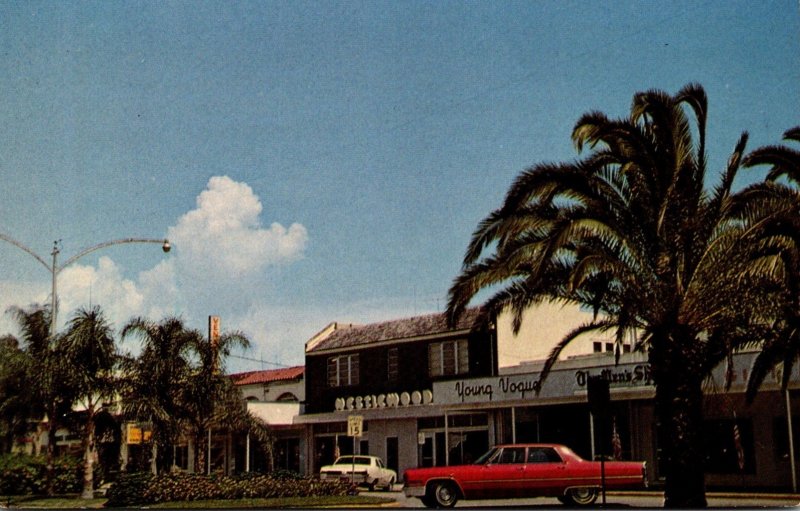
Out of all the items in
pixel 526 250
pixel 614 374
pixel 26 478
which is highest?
pixel 526 250

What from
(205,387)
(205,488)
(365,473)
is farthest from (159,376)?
(365,473)

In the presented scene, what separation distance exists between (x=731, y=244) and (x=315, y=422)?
1231 inches

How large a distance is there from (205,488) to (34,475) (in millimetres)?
7310

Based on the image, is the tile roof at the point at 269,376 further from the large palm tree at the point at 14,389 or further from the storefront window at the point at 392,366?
the large palm tree at the point at 14,389

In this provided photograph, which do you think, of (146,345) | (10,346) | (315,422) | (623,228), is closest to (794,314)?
(623,228)

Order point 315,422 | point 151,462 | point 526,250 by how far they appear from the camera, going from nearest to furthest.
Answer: point 526,250
point 151,462
point 315,422

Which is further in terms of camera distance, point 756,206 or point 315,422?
point 315,422

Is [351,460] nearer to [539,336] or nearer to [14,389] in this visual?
[539,336]

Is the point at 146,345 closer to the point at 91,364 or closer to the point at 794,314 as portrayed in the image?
the point at 91,364

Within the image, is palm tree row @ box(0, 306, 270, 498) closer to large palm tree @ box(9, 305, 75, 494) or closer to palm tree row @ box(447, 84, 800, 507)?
large palm tree @ box(9, 305, 75, 494)

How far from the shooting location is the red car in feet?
76.1

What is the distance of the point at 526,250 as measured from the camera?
18500 millimetres

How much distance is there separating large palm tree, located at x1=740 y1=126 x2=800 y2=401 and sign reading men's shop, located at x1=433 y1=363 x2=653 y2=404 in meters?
11.3

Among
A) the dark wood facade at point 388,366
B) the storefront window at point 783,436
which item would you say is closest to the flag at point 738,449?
the storefront window at point 783,436
